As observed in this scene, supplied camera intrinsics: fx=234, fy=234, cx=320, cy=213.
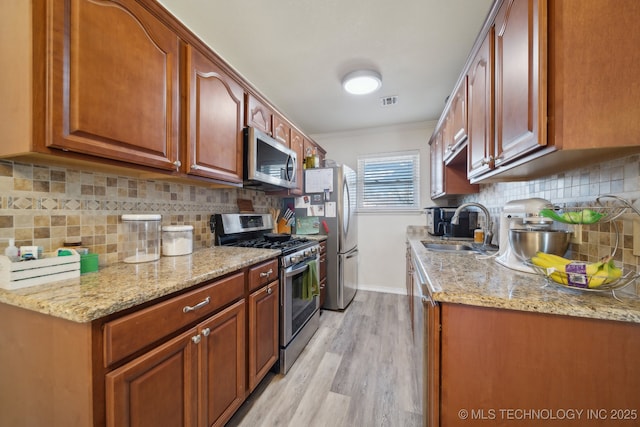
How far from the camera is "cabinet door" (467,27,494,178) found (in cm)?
120

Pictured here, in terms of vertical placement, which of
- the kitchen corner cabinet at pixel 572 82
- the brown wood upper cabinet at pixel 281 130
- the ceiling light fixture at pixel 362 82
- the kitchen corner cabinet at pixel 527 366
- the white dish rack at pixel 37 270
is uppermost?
the ceiling light fixture at pixel 362 82

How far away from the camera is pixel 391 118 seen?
3.16 meters

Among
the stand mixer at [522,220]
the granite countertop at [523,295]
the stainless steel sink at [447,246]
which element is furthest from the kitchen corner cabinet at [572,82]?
the stainless steel sink at [447,246]

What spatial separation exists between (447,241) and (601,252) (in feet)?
4.11

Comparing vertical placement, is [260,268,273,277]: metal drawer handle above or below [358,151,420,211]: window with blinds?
below

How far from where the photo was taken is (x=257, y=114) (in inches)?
77.7

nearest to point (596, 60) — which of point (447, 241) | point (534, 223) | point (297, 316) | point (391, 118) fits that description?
point (534, 223)

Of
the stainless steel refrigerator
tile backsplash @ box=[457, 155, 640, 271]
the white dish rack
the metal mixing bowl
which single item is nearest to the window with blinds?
the stainless steel refrigerator

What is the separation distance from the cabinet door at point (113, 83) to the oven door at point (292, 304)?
108 cm

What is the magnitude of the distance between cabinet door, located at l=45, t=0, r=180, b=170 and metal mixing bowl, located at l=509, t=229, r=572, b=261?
1.77 metres

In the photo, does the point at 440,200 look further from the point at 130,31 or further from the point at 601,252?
the point at 130,31

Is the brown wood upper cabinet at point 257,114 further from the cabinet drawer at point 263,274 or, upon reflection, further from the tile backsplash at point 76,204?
the cabinet drawer at point 263,274

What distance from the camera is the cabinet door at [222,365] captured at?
1.06m

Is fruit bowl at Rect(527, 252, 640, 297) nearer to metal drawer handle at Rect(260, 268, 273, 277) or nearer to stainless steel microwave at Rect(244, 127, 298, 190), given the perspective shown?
metal drawer handle at Rect(260, 268, 273, 277)
